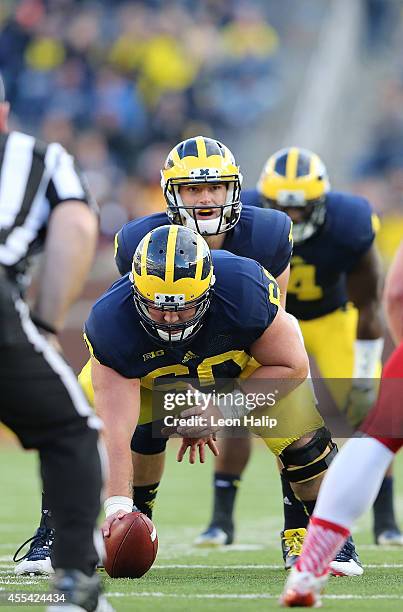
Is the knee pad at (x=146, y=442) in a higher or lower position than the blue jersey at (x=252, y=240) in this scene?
lower

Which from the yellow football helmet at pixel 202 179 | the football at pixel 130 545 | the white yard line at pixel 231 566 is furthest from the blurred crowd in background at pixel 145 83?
the football at pixel 130 545

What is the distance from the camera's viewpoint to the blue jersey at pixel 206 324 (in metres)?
4.85

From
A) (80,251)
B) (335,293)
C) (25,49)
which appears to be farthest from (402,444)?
(25,49)

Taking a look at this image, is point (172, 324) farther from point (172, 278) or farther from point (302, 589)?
point (302, 589)

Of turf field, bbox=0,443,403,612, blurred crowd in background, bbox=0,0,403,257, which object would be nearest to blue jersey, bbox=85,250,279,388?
turf field, bbox=0,443,403,612

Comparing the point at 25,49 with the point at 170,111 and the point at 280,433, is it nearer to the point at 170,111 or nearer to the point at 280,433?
the point at 170,111

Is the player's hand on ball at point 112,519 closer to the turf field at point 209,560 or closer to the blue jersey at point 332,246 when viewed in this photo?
the turf field at point 209,560

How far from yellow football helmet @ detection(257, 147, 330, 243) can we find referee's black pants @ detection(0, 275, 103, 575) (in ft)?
11.9

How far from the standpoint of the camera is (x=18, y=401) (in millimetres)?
3598

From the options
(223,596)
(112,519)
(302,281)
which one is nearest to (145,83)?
(302,281)

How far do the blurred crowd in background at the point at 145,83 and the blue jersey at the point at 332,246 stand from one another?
5.65 meters

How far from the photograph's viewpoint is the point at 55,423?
11.9 feet

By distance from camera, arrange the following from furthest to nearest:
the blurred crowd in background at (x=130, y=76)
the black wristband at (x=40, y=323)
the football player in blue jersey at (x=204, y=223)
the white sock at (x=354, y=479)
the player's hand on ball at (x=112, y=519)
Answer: the blurred crowd in background at (x=130, y=76) → the football player in blue jersey at (x=204, y=223) → the player's hand on ball at (x=112, y=519) → the white sock at (x=354, y=479) → the black wristband at (x=40, y=323)

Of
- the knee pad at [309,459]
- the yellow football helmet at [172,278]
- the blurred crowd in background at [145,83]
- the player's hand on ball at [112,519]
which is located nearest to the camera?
the yellow football helmet at [172,278]
